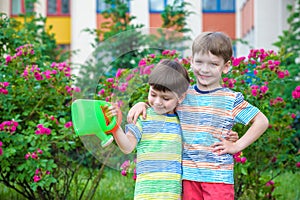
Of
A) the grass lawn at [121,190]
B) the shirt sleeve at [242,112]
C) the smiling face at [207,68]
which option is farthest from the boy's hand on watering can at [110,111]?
the grass lawn at [121,190]

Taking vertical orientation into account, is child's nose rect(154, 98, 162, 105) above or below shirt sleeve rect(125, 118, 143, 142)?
above

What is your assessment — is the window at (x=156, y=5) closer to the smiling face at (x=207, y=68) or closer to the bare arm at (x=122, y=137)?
the smiling face at (x=207, y=68)

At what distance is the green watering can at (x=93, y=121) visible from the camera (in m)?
2.56

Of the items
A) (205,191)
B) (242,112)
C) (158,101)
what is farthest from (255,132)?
(158,101)

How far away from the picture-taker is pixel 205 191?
269 cm

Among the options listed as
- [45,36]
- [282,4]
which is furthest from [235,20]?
[45,36]

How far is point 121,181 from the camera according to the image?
5.86 meters

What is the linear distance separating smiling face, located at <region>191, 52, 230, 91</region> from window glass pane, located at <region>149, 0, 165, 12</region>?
20.6 meters

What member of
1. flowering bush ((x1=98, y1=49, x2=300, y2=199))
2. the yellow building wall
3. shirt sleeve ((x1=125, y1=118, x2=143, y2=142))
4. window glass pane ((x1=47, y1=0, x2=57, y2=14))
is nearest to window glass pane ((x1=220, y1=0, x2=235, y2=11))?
the yellow building wall

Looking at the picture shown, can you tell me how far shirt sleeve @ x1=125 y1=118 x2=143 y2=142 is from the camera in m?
2.67

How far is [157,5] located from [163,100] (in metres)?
20.9

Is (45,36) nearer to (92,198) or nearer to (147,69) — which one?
(92,198)

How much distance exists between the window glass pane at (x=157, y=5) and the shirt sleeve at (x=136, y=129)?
20.7 meters

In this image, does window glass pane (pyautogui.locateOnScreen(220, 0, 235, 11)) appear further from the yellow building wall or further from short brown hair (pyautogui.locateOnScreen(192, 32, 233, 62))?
short brown hair (pyautogui.locateOnScreen(192, 32, 233, 62))
